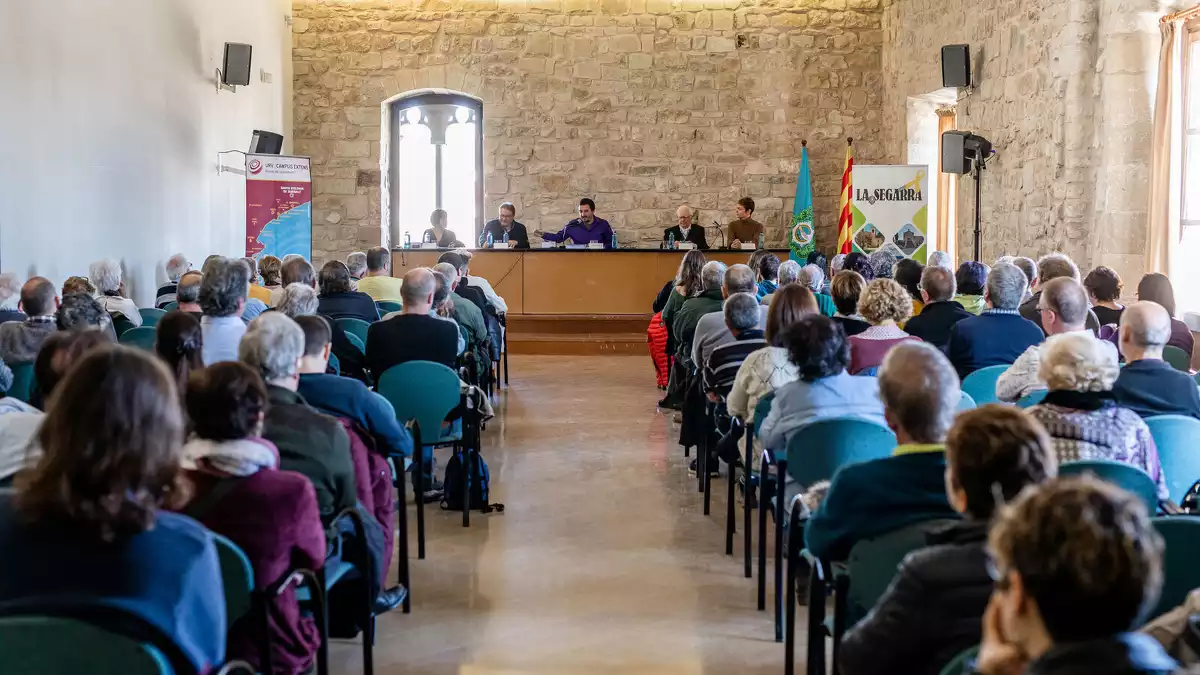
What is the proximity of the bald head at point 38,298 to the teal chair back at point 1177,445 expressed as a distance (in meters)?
4.13

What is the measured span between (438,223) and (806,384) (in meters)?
8.81

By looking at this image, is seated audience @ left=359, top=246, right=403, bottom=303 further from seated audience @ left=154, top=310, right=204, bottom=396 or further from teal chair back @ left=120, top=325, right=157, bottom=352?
seated audience @ left=154, top=310, right=204, bottom=396

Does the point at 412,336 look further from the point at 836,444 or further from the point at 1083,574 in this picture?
the point at 1083,574

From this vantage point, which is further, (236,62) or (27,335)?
(236,62)

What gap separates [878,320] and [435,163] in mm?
10366

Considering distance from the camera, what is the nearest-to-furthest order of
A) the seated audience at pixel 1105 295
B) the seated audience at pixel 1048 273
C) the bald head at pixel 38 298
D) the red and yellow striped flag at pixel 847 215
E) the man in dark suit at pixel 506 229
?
the bald head at pixel 38 298, the seated audience at pixel 1105 295, the seated audience at pixel 1048 273, the red and yellow striped flag at pixel 847 215, the man in dark suit at pixel 506 229

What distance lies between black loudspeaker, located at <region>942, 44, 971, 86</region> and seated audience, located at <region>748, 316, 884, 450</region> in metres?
7.74

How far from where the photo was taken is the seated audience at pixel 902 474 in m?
2.44

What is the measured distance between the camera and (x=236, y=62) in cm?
1148

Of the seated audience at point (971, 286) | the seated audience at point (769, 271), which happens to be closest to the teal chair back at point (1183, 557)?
the seated audience at point (971, 286)

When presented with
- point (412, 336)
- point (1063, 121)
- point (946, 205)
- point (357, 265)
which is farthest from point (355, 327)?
point (946, 205)

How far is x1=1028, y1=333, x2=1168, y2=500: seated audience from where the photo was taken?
121 inches

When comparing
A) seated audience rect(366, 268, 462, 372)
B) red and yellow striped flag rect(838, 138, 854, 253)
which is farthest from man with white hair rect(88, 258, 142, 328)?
red and yellow striped flag rect(838, 138, 854, 253)

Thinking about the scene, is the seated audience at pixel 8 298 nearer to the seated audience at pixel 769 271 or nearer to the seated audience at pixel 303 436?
the seated audience at pixel 303 436
